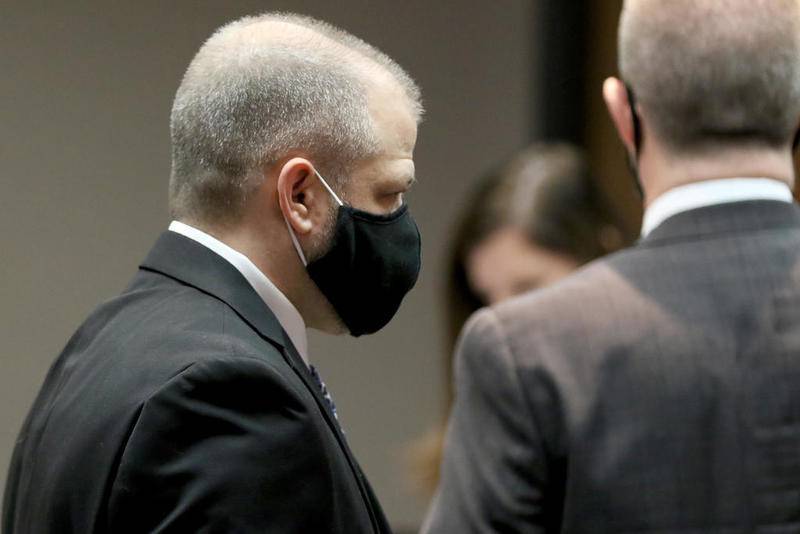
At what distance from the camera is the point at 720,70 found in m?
1.76

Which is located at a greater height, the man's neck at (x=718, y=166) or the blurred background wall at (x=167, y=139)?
the man's neck at (x=718, y=166)

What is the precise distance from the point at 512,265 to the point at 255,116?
128 cm

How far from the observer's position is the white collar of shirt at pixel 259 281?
88.7 inches

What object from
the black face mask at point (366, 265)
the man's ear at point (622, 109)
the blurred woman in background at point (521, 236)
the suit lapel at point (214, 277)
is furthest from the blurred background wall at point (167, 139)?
the man's ear at point (622, 109)

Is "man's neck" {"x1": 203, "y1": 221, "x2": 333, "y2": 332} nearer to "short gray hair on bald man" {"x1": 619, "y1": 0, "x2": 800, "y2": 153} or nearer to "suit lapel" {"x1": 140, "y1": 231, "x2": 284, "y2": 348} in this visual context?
"suit lapel" {"x1": 140, "y1": 231, "x2": 284, "y2": 348}

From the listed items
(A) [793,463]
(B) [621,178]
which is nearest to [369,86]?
(A) [793,463]

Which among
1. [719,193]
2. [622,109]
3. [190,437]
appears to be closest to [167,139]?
[190,437]

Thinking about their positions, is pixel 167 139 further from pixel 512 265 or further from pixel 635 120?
pixel 635 120

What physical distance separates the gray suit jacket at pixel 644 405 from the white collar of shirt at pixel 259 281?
56 centimetres

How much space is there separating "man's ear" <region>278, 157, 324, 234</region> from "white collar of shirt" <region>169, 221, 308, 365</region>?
0.09m

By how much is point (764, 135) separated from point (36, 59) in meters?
2.90

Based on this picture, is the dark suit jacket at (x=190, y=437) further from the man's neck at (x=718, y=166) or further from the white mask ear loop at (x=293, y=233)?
the man's neck at (x=718, y=166)

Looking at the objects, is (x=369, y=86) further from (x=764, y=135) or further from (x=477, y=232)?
(x=477, y=232)

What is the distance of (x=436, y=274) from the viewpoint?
470 centimetres
